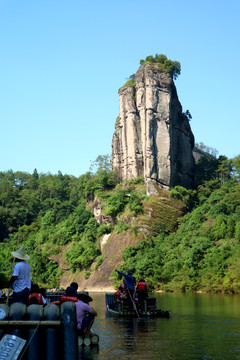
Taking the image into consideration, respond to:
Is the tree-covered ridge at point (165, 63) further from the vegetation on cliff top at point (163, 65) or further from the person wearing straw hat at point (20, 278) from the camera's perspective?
the person wearing straw hat at point (20, 278)

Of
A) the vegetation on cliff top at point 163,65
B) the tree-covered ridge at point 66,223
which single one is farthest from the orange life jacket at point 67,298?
the vegetation on cliff top at point 163,65

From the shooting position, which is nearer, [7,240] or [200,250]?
[200,250]

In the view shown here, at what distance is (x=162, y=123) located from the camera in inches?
2783

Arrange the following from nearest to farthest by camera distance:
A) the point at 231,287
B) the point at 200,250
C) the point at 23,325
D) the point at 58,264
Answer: the point at 23,325 < the point at 231,287 < the point at 200,250 < the point at 58,264

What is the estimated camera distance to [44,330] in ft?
22.2

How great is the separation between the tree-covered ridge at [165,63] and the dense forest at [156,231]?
51.0ft

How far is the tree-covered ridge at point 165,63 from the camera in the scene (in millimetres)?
73625

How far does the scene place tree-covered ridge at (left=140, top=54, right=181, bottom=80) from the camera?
73625mm

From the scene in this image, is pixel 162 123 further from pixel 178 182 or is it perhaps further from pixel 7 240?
pixel 7 240

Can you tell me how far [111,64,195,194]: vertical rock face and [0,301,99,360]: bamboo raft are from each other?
6059 centimetres

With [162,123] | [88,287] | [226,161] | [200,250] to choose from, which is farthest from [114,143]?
[200,250]

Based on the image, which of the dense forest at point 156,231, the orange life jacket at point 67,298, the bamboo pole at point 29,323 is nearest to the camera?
the bamboo pole at point 29,323

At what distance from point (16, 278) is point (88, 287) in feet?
164

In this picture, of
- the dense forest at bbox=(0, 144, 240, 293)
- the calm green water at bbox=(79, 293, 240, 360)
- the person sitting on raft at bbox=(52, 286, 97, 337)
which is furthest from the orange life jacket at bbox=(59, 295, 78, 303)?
the dense forest at bbox=(0, 144, 240, 293)
